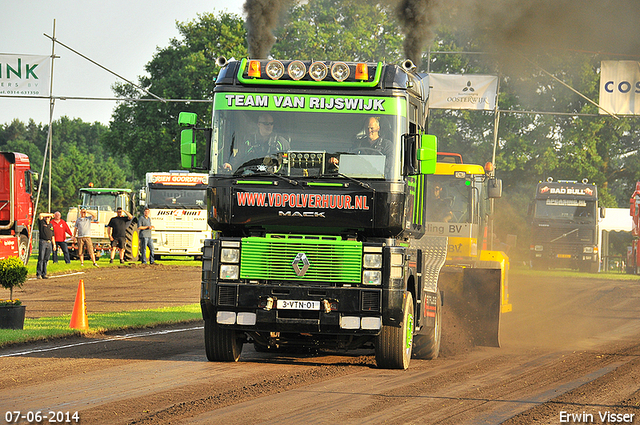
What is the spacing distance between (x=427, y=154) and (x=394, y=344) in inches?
89.5

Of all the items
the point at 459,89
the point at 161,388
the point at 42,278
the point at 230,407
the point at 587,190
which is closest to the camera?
the point at 230,407

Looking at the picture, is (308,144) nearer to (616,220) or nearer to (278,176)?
(278,176)

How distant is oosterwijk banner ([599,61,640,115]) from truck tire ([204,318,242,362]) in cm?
2248

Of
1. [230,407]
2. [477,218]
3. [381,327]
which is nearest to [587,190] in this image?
[477,218]

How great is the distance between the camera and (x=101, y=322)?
592 inches

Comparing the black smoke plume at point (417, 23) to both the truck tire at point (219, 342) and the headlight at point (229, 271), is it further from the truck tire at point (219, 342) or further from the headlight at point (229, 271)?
the headlight at point (229, 271)

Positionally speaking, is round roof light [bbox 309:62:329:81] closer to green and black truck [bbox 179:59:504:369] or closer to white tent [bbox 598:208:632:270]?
green and black truck [bbox 179:59:504:369]

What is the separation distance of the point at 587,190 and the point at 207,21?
2588 centimetres

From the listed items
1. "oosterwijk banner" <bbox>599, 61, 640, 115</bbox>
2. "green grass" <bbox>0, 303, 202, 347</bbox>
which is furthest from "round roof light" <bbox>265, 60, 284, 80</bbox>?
"oosterwijk banner" <bbox>599, 61, 640, 115</bbox>

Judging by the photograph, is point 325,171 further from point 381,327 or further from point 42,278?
point 42,278

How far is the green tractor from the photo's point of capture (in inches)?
1410

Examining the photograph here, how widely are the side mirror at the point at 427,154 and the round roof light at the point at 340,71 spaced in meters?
1.18

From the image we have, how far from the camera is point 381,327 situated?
33.3 feet

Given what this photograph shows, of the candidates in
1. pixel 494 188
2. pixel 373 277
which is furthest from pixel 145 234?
pixel 373 277
